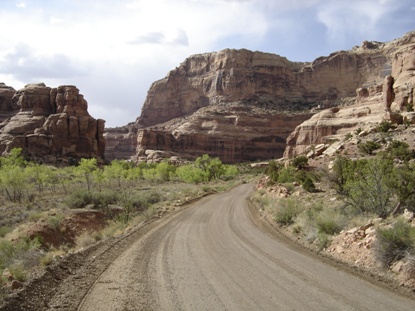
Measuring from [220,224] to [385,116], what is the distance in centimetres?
4357

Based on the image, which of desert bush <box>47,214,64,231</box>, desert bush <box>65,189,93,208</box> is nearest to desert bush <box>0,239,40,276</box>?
desert bush <box>47,214,64,231</box>

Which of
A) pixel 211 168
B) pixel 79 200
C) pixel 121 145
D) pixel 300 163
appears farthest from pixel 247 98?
pixel 79 200

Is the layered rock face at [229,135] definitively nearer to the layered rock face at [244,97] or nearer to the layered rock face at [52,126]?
the layered rock face at [244,97]

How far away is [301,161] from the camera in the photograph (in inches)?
1640

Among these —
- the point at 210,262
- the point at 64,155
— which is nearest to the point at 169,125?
the point at 64,155

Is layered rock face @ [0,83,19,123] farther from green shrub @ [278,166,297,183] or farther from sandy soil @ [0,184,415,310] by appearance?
sandy soil @ [0,184,415,310]

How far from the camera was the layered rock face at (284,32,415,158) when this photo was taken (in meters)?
58.8

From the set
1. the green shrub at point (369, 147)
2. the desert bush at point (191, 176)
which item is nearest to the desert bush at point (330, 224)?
the green shrub at point (369, 147)

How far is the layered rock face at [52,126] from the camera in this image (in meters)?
93.3

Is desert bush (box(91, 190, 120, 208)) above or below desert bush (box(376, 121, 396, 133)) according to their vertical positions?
below

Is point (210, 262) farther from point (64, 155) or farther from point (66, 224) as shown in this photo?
point (64, 155)

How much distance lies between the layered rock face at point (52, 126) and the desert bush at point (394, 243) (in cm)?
9326

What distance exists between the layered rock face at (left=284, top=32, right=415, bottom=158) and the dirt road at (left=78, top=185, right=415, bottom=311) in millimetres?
47633

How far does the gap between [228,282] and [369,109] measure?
95452 millimetres
